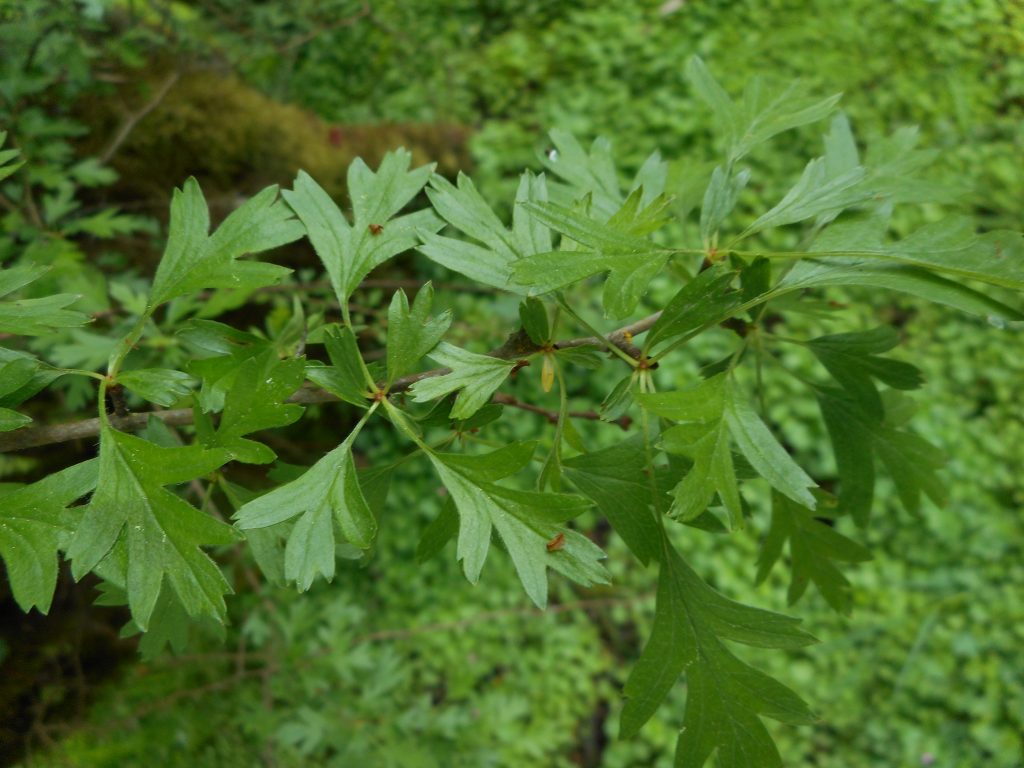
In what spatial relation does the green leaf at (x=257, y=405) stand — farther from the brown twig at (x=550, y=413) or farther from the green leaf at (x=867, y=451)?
the green leaf at (x=867, y=451)

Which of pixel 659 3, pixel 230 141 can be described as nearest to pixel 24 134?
pixel 230 141

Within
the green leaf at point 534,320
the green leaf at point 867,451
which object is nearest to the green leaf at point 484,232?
the green leaf at point 534,320

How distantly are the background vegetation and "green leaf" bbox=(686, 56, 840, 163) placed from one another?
1112 mm

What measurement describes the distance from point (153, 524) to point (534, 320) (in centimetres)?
44

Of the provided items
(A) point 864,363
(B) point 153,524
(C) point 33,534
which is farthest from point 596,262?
(C) point 33,534

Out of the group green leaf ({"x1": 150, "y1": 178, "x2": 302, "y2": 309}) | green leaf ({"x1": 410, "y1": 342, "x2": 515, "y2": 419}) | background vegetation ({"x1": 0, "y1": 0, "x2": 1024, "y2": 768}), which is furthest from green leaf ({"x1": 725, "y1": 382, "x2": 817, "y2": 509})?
background vegetation ({"x1": 0, "y1": 0, "x2": 1024, "y2": 768})

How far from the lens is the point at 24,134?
1704mm

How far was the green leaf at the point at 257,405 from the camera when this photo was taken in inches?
28.4

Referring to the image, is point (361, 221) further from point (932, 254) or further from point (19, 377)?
point (932, 254)

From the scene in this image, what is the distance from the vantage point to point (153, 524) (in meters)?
0.72

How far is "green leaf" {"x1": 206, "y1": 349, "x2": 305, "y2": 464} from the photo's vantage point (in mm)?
721

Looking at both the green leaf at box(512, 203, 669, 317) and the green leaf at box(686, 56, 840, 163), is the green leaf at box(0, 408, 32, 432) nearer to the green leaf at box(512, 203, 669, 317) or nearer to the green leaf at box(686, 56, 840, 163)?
the green leaf at box(512, 203, 669, 317)

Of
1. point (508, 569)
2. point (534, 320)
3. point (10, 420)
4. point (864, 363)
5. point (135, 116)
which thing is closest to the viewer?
point (10, 420)

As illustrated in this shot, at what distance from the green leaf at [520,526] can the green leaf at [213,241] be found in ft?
0.99
